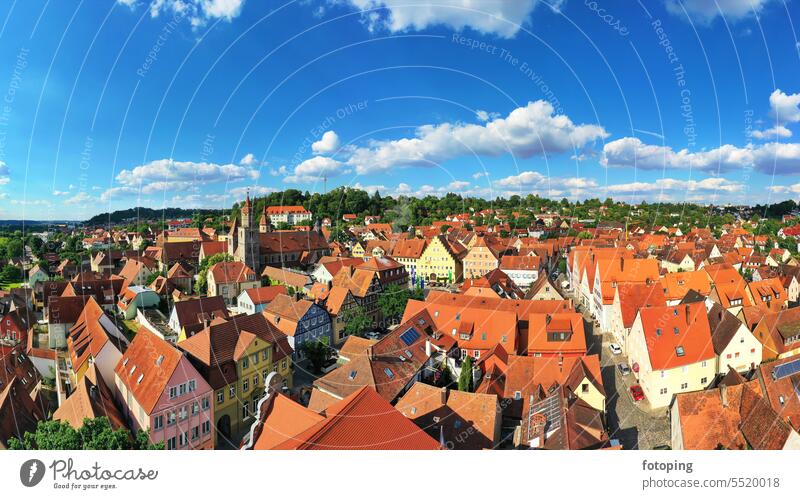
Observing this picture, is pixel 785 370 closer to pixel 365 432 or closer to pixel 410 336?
pixel 410 336

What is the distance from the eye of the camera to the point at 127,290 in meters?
12.6

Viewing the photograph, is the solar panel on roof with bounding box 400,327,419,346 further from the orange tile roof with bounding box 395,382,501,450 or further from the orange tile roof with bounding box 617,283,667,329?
the orange tile roof with bounding box 617,283,667,329

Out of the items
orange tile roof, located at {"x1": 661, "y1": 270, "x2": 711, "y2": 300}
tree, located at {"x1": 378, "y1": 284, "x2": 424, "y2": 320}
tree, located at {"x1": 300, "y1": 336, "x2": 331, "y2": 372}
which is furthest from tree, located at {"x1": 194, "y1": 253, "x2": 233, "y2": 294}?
orange tile roof, located at {"x1": 661, "y1": 270, "x2": 711, "y2": 300}

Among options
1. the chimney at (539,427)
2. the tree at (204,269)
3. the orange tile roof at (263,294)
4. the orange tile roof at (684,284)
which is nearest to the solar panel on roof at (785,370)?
the chimney at (539,427)

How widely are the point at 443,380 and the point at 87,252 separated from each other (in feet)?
77.2

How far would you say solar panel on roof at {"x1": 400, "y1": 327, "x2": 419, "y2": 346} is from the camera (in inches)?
297

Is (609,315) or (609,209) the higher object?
(609,209)

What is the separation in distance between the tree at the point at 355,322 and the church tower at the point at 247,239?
839cm

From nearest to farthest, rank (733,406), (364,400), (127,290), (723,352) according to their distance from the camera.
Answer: (364,400) → (733,406) → (723,352) → (127,290)

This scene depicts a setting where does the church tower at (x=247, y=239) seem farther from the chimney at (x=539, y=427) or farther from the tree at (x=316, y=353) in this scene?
the chimney at (x=539, y=427)

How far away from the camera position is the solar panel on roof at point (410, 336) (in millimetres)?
7541
